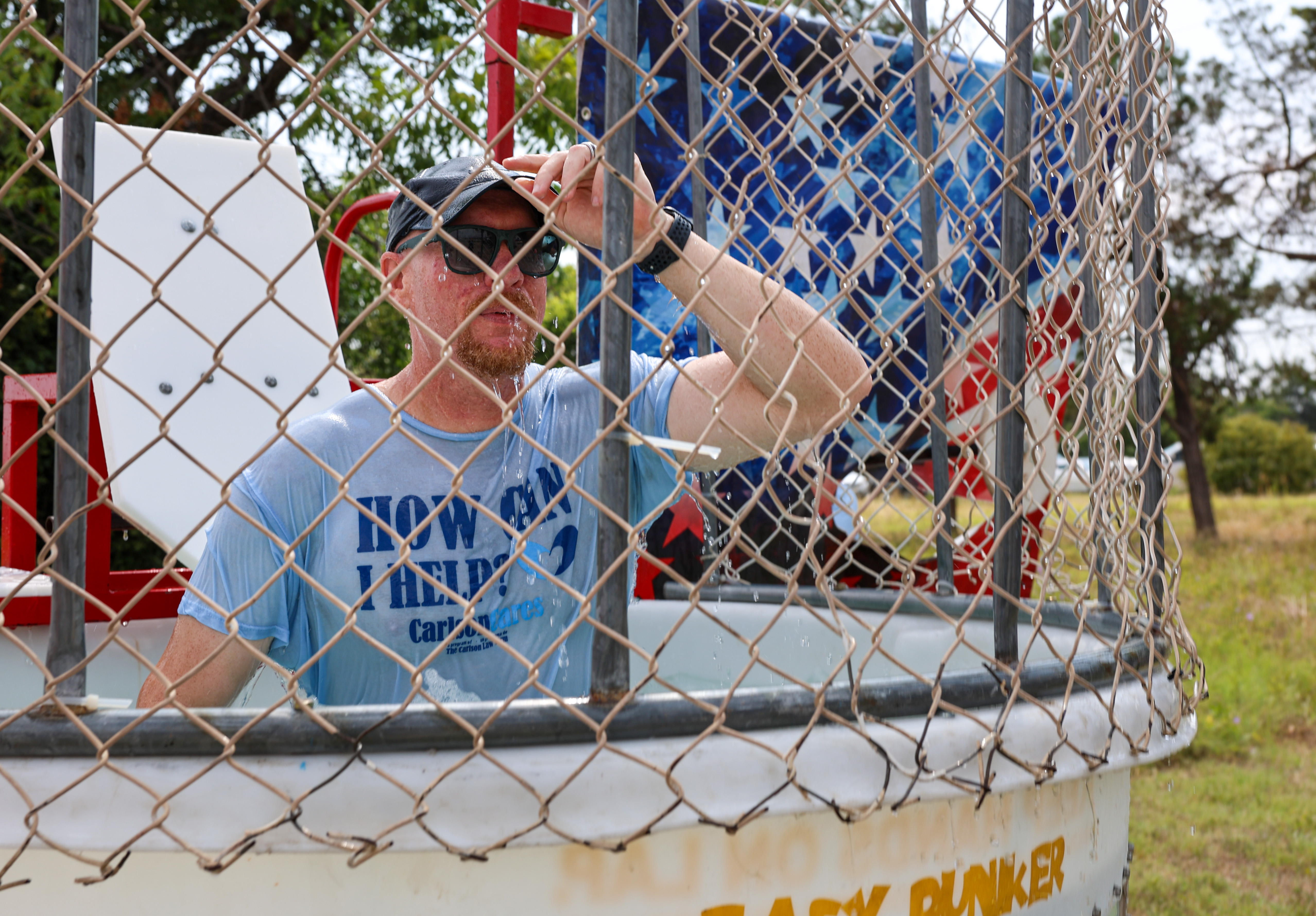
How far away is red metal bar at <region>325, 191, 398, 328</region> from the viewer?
3168mm

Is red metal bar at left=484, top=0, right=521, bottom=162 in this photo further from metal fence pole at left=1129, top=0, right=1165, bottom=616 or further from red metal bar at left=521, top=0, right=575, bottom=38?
metal fence pole at left=1129, top=0, right=1165, bottom=616

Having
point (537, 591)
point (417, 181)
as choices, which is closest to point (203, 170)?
point (417, 181)

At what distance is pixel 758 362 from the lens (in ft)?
6.26

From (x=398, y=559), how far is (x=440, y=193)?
731 millimetres

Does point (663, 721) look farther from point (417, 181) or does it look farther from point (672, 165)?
point (672, 165)

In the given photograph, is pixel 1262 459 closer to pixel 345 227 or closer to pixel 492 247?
Result: pixel 345 227

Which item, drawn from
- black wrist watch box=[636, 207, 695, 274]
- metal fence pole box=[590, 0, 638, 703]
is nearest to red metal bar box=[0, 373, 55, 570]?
black wrist watch box=[636, 207, 695, 274]

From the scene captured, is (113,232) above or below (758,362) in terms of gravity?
above

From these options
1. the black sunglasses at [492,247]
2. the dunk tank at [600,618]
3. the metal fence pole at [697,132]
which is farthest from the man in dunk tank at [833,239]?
the black sunglasses at [492,247]

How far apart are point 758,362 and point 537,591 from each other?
66 cm

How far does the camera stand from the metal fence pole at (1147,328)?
6.29 feet

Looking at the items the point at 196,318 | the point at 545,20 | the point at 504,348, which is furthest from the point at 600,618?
the point at 545,20

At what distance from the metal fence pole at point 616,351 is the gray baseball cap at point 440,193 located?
59 cm

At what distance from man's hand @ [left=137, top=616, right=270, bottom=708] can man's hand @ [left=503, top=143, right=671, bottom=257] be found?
0.93 metres
